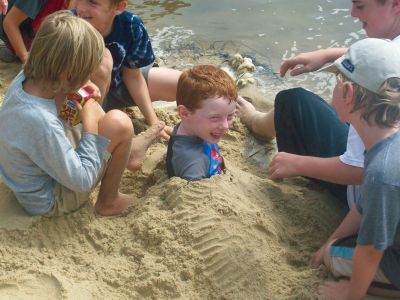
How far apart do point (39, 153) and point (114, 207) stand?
61 centimetres

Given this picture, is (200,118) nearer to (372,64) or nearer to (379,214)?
(372,64)

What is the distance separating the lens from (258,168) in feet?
11.8

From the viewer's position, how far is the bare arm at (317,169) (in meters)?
2.68

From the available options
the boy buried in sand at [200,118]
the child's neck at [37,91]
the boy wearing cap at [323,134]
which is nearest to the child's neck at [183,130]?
the boy buried in sand at [200,118]

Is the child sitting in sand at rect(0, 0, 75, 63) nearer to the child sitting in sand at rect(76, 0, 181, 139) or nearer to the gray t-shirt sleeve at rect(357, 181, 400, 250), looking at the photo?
the child sitting in sand at rect(76, 0, 181, 139)

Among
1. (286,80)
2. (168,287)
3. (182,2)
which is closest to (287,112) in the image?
(168,287)

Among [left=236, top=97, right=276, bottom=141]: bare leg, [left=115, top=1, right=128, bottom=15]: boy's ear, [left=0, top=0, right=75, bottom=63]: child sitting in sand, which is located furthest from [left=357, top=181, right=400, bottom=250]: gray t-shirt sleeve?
[left=0, top=0, right=75, bottom=63]: child sitting in sand

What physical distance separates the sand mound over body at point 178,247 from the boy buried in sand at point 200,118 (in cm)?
12

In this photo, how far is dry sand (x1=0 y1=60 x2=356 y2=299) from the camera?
2.38 meters

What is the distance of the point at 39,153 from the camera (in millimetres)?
2410

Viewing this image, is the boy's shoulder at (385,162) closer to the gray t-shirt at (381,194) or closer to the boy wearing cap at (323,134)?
the gray t-shirt at (381,194)

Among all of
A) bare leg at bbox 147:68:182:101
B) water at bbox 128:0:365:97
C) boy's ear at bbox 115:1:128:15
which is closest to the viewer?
boy's ear at bbox 115:1:128:15

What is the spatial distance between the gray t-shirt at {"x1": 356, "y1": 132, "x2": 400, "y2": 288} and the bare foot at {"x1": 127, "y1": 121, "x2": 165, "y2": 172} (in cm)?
153

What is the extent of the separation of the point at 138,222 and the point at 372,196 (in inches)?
45.8
